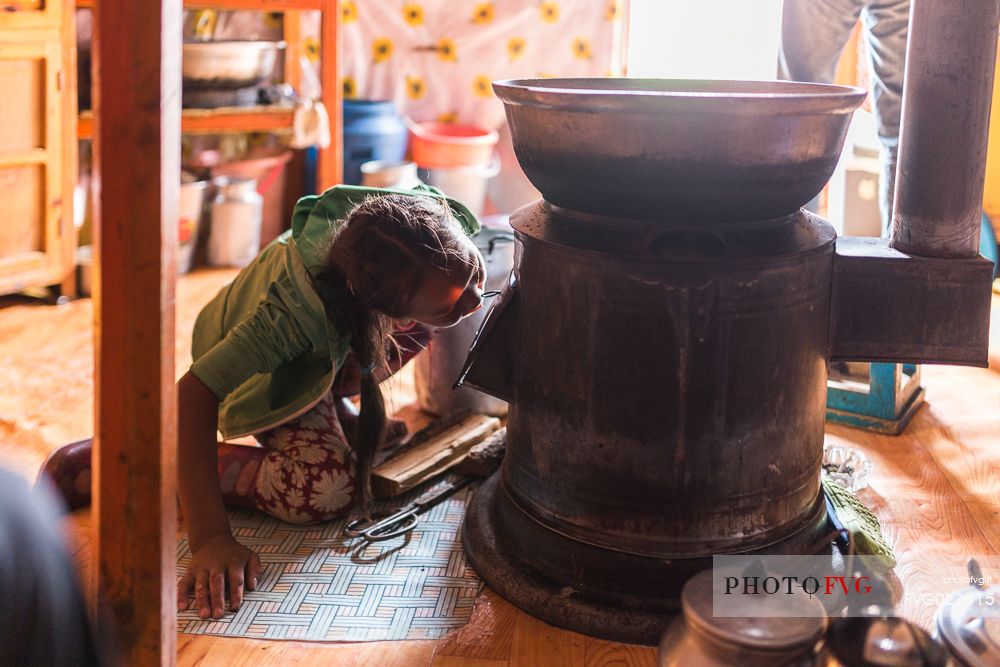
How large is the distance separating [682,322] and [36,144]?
226cm

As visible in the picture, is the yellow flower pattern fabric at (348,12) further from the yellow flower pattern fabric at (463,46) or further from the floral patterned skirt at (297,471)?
the floral patterned skirt at (297,471)

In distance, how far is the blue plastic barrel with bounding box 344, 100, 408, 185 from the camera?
12.4 feet

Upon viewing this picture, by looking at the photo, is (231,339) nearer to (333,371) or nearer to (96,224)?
(333,371)

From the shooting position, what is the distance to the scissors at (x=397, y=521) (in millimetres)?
1850

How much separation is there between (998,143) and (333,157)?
237 cm

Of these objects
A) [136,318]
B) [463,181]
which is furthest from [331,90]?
[136,318]

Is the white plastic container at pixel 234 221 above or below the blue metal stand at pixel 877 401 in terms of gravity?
above

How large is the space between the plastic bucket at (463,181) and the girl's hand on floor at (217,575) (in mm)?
2321

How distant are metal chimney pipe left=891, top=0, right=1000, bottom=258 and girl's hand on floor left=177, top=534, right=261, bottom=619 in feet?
3.82

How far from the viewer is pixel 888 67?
2279 millimetres

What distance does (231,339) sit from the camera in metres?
1.69

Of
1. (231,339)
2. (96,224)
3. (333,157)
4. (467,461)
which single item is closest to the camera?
(96,224)

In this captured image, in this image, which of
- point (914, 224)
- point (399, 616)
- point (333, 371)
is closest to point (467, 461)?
point (333, 371)

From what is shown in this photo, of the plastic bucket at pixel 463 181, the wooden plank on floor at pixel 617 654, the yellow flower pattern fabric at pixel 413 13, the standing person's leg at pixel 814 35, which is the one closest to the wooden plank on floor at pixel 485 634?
the wooden plank on floor at pixel 617 654
